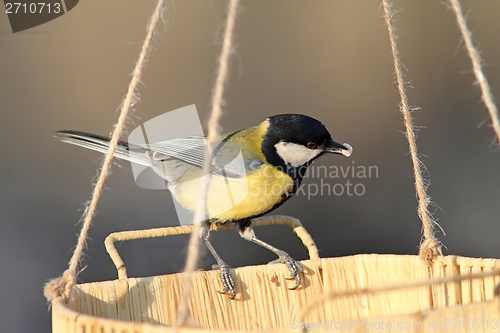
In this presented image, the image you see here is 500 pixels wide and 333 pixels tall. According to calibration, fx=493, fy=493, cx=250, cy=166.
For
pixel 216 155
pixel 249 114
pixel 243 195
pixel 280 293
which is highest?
pixel 249 114

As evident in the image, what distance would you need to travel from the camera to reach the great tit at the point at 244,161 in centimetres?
127

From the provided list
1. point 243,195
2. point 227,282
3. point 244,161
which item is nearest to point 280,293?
point 227,282

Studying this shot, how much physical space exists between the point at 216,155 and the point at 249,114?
1295 millimetres

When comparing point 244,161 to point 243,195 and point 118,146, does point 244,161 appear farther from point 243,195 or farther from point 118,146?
point 118,146

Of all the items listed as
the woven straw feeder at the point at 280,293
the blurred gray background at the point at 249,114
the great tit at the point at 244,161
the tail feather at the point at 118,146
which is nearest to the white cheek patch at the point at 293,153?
the great tit at the point at 244,161

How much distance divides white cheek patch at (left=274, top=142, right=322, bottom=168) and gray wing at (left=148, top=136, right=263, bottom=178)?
0.07m

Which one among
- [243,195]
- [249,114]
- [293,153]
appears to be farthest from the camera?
[249,114]

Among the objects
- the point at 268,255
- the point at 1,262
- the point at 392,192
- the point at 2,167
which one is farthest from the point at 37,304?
the point at 392,192

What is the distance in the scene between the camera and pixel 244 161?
1.36 m

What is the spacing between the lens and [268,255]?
7.61 feet

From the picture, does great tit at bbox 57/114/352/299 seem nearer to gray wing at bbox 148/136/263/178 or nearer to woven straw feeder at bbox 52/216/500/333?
gray wing at bbox 148/136/263/178

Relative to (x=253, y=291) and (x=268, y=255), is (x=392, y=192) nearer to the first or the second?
(x=268, y=255)

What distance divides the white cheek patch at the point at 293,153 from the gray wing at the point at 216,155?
7cm

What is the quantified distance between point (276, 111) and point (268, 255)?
0.73 metres
